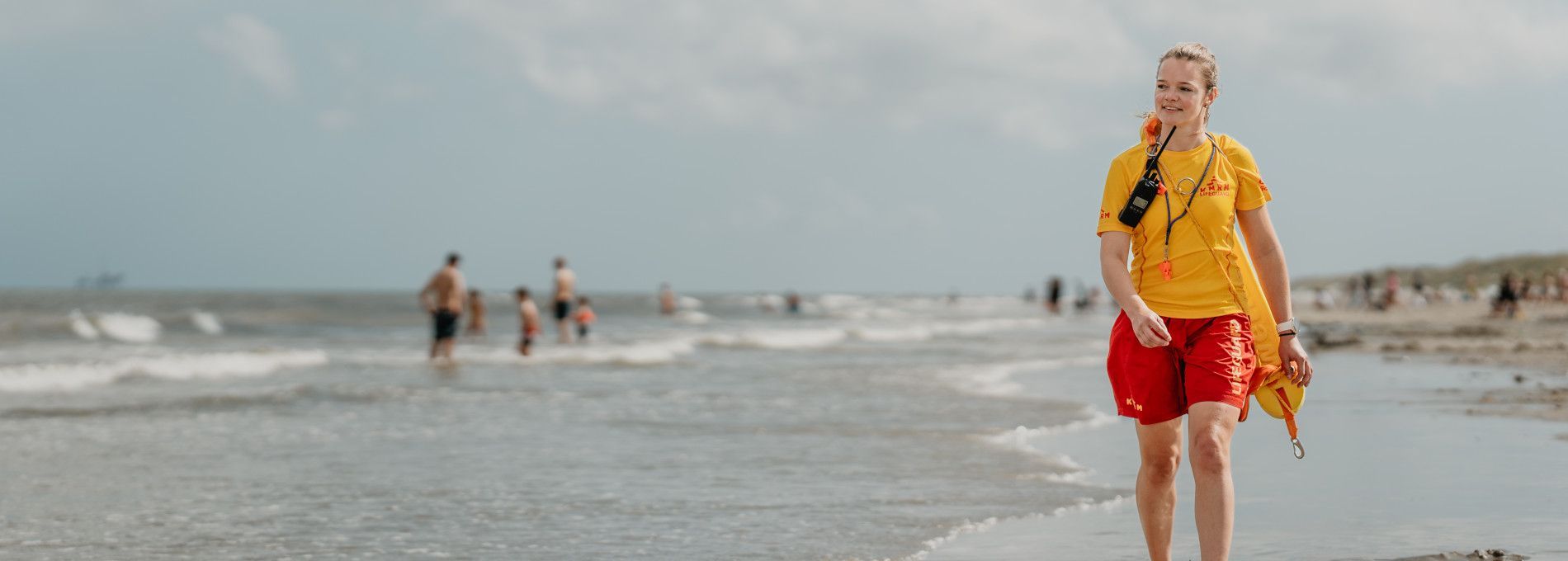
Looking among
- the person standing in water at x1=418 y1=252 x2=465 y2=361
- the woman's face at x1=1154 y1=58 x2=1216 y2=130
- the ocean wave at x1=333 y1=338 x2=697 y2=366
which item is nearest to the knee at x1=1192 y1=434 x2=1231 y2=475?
the woman's face at x1=1154 y1=58 x2=1216 y2=130

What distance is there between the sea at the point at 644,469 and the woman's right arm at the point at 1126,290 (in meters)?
1.70

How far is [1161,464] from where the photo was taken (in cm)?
366

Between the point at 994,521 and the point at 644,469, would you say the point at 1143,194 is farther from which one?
the point at 644,469

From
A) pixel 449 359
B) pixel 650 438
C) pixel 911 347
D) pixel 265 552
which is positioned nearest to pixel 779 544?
pixel 265 552

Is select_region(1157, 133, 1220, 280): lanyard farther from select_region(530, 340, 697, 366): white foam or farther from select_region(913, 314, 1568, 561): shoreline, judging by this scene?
select_region(530, 340, 697, 366): white foam

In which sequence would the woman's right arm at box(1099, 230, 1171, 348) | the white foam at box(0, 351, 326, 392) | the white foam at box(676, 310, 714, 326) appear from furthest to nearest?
1. the white foam at box(676, 310, 714, 326)
2. the white foam at box(0, 351, 326, 392)
3. the woman's right arm at box(1099, 230, 1171, 348)

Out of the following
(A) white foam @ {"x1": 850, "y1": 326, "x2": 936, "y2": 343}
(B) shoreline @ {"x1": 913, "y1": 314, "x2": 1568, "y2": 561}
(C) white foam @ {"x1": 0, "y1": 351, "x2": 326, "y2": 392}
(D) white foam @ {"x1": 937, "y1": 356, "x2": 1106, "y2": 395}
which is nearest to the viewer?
(B) shoreline @ {"x1": 913, "y1": 314, "x2": 1568, "y2": 561}

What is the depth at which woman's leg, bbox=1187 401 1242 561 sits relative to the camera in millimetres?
3414

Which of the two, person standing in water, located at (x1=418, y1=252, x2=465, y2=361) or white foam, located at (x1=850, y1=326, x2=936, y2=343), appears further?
white foam, located at (x1=850, y1=326, x2=936, y2=343)

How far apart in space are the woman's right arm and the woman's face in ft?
1.08

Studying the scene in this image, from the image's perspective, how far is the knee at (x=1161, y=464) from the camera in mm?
3644

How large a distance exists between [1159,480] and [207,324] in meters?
39.8

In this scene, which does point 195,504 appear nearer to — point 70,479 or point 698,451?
point 70,479

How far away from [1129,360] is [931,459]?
4.28m
